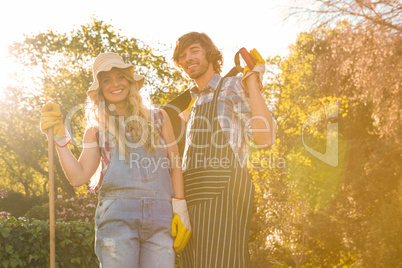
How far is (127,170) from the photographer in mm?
2809

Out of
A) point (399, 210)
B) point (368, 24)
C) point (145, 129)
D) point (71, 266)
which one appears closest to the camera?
point (145, 129)

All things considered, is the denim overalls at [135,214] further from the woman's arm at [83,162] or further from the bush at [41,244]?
the bush at [41,244]

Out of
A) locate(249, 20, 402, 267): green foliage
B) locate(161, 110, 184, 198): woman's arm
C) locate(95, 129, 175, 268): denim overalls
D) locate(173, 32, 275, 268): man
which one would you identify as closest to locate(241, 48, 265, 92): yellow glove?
locate(173, 32, 275, 268): man

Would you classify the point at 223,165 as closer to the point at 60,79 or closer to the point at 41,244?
the point at 41,244

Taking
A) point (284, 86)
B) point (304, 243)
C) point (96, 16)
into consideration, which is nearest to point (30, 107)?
point (96, 16)

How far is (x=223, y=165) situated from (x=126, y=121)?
756 mm

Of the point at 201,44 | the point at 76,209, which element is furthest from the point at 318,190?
the point at 201,44

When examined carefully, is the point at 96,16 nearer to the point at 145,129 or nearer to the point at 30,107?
the point at 30,107

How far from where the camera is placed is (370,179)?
12.6 meters

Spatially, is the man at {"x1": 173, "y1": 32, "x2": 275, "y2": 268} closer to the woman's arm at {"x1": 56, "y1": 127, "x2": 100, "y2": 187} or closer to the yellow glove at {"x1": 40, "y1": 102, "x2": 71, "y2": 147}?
the woman's arm at {"x1": 56, "y1": 127, "x2": 100, "y2": 187}

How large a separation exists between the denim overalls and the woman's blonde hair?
71mm

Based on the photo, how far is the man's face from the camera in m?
3.12

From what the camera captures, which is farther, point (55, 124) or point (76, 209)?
point (76, 209)

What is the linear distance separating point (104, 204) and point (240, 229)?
867 millimetres
